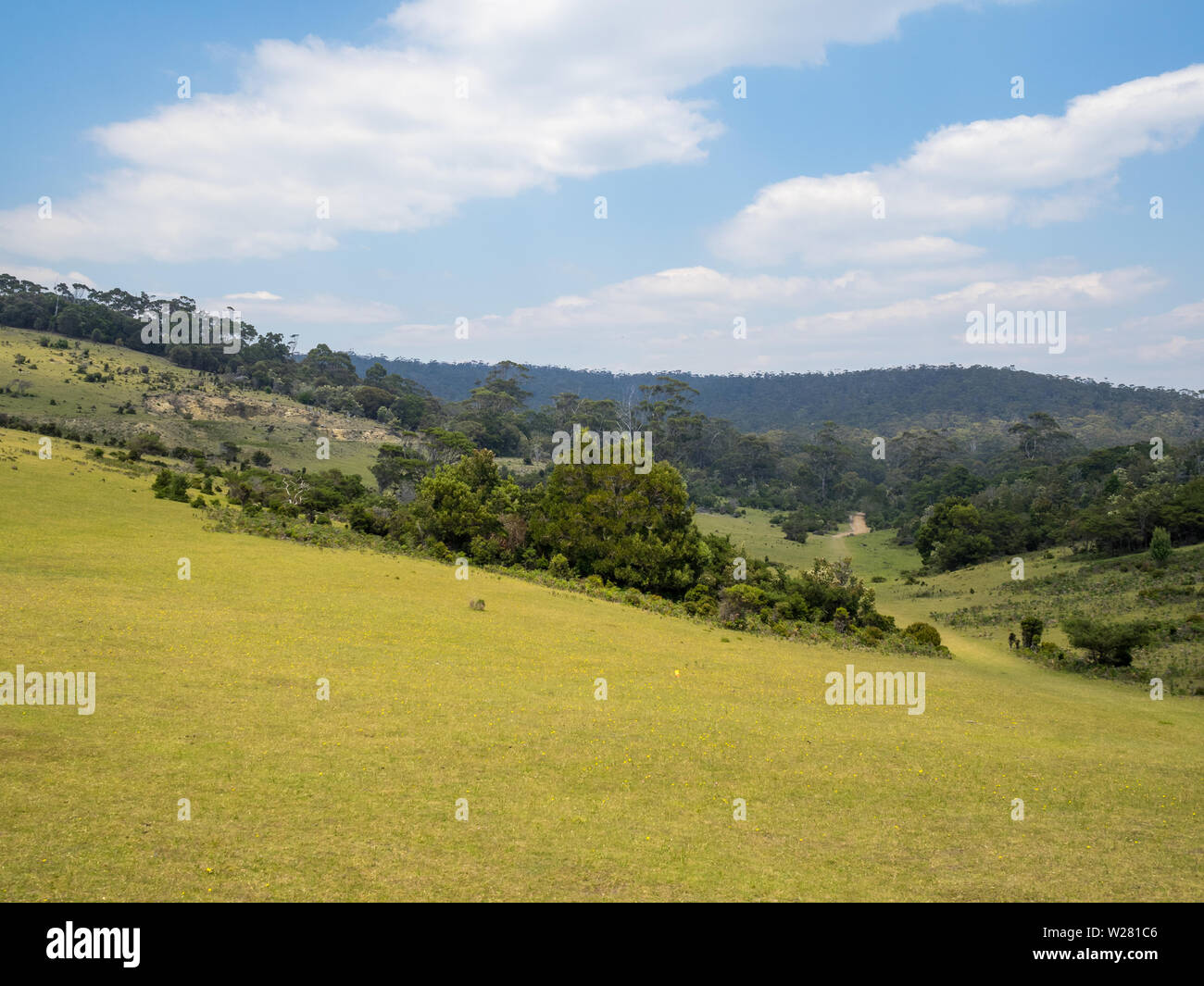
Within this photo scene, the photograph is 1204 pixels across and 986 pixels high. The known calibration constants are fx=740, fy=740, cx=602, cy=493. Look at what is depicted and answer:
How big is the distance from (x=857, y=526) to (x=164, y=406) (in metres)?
90.2

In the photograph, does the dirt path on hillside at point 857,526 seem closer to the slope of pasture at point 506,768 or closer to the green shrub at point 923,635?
the green shrub at point 923,635

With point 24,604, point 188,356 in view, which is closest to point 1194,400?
point 188,356

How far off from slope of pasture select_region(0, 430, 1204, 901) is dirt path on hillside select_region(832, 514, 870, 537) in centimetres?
7259

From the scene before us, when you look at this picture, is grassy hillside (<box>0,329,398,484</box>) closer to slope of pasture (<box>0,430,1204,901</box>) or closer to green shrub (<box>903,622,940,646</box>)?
slope of pasture (<box>0,430,1204,901</box>)

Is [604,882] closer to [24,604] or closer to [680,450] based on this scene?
[24,604]

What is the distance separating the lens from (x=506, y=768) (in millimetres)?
12844

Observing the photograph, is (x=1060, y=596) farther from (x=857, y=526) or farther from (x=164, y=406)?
(x=164, y=406)

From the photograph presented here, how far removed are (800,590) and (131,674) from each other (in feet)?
107

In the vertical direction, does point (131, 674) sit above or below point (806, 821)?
above

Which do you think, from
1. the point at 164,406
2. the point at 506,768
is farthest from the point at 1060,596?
the point at 164,406

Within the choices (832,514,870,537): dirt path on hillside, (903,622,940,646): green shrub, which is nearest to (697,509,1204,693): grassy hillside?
(903,622,940,646): green shrub

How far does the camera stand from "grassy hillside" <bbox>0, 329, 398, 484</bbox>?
7788 centimetres

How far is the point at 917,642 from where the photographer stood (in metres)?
34.5
